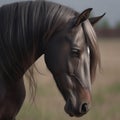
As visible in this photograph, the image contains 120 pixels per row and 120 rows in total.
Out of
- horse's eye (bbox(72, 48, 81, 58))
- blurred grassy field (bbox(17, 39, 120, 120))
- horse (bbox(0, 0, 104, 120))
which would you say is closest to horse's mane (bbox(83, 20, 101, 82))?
horse (bbox(0, 0, 104, 120))

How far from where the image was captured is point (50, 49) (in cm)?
483

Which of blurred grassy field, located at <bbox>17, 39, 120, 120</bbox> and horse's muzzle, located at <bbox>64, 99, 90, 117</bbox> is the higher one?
horse's muzzle, located at <bbox>64, 99, 90, 117</bbox>

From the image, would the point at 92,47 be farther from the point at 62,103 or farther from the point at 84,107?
the point at 62,103

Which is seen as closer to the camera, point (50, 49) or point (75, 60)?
point (75, 60)

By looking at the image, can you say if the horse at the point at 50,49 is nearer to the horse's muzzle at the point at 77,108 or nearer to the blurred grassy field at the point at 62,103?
the horse's muzzle at the point at 77,108

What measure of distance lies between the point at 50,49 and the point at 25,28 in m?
0.29

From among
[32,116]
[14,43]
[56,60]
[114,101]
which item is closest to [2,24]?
[14,43]

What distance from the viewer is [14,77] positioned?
5039mm

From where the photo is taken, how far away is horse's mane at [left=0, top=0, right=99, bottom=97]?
4855 millimetres

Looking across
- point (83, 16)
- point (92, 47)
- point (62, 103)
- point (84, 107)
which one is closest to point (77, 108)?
point (84, 107)

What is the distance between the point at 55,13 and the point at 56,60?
0.39m

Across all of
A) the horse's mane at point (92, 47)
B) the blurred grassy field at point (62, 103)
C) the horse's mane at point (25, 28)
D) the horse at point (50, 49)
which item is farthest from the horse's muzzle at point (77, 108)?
the blurred grassy field at point (62, 103)

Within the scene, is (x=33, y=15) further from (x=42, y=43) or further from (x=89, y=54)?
(x=89, y=54)

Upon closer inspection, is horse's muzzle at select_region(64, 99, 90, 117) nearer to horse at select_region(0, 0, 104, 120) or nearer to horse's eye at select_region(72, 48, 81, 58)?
horse at select_region(0, 0, 104, 120)
